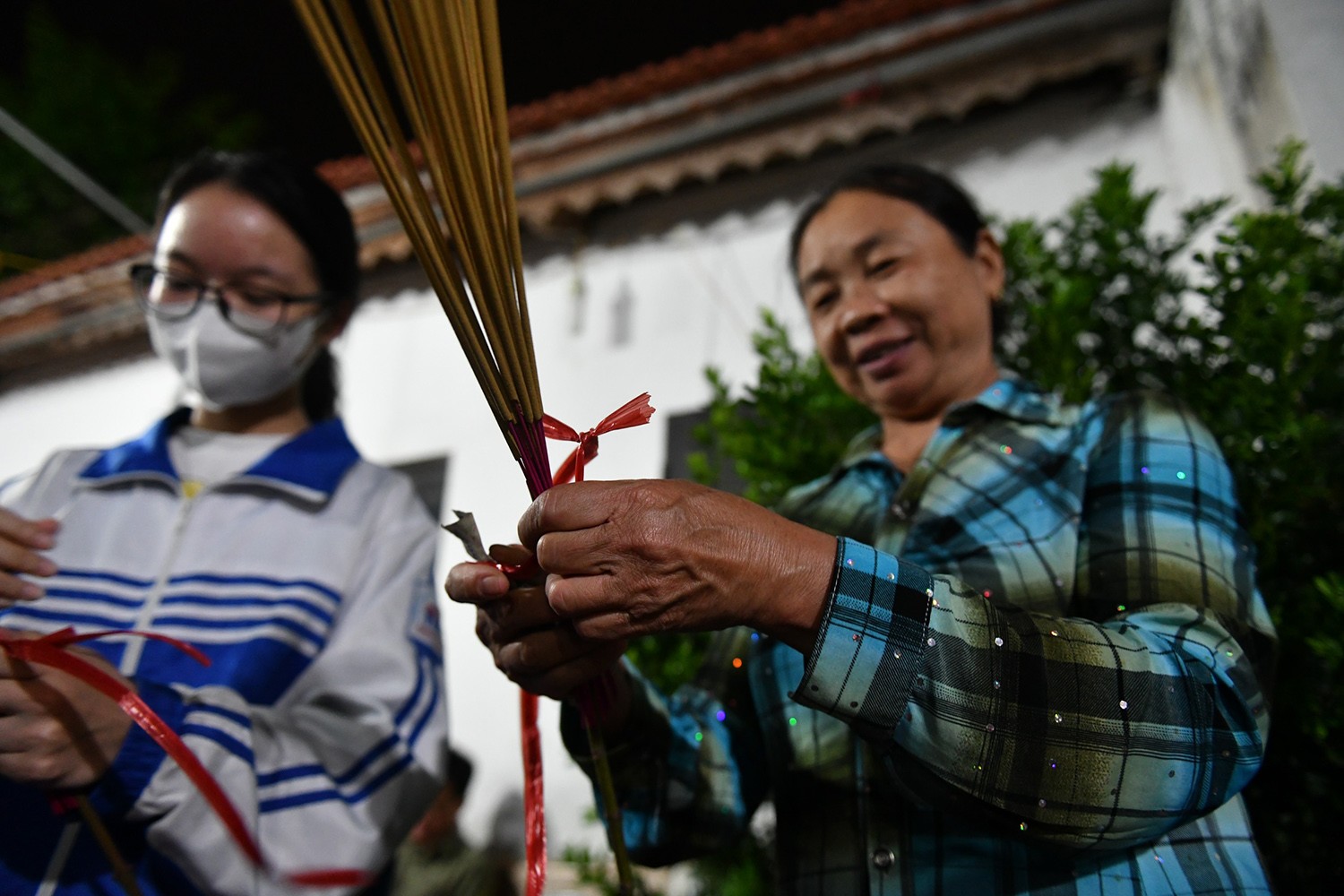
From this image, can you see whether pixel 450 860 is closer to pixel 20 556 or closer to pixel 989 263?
pixel 20 556

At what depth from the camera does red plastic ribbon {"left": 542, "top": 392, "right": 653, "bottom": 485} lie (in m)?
0.83

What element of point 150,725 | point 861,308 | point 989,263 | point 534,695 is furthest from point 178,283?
point 989,263

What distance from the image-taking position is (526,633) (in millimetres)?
913

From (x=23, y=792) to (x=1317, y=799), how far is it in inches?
77.9

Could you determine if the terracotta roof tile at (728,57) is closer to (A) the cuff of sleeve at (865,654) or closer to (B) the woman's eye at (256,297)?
(B) the woman's eye at (256,297)

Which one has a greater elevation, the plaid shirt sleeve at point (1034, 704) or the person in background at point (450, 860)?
the plaid shirt sleeve at point (1034, 704)

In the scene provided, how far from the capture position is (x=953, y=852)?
96cm

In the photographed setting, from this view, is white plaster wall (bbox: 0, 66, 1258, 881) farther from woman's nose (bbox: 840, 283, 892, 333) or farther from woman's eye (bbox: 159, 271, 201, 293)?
woman's nose (bbox: 840, 283, 892, 333)

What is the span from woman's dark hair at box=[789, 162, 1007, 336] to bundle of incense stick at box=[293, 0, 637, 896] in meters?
0.97

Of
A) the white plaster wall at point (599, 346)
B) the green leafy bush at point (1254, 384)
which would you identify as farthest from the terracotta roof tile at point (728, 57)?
the green leafy bush at point (1254, 384)

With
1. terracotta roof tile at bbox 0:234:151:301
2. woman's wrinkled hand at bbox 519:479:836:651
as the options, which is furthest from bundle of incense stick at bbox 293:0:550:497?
terracotta roof tile at bbox 0:234:151:301

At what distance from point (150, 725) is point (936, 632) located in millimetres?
1002

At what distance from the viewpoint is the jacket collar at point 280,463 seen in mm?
1509

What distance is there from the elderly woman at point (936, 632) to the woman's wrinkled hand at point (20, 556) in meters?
0.70
